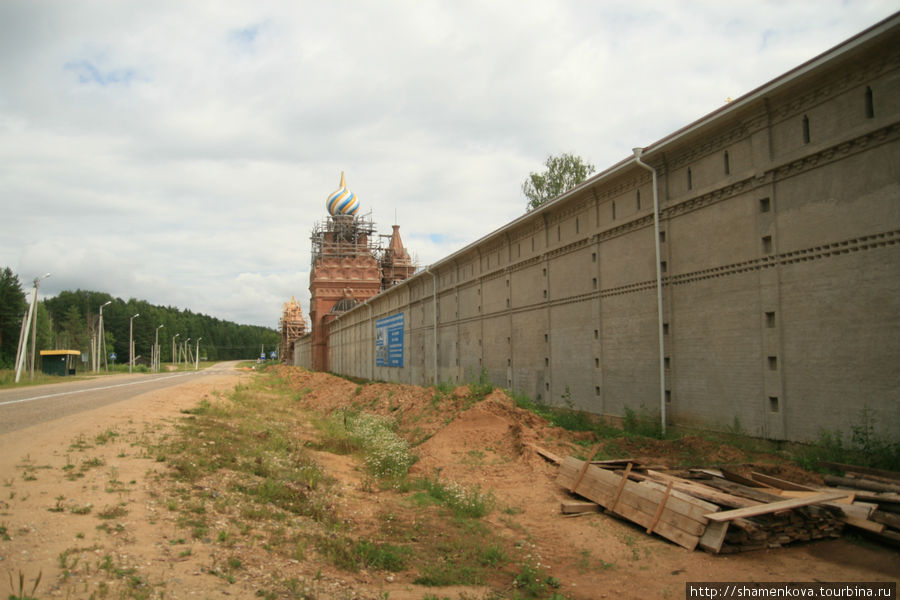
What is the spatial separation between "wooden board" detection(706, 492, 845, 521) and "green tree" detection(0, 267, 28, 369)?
81.9m

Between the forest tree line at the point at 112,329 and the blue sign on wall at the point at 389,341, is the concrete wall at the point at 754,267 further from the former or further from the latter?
the forest tree line at the point at 112,329

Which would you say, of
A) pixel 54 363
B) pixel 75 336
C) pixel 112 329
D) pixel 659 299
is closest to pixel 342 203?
pixel 54 363

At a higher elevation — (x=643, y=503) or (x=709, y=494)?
(x=709, y=494)

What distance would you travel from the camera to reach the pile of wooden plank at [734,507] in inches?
249

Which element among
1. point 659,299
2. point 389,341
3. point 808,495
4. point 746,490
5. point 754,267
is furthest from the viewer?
point 389,341

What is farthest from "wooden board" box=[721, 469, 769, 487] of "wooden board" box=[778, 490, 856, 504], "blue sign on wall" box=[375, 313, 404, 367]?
"blue sign on wall" box=[375, 313, 404, 367]

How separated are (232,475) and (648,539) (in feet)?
21.7

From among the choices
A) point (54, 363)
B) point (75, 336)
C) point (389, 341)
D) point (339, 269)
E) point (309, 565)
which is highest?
point (339, 269)

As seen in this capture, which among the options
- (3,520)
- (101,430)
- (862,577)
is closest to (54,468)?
(3,520)

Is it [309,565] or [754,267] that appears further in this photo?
[754,267]

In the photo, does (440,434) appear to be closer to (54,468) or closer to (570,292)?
(570,292)

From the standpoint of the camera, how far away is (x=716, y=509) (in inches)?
259

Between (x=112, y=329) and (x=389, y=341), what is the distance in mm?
120078

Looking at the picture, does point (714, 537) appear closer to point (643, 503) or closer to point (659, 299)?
point (643, 503)
